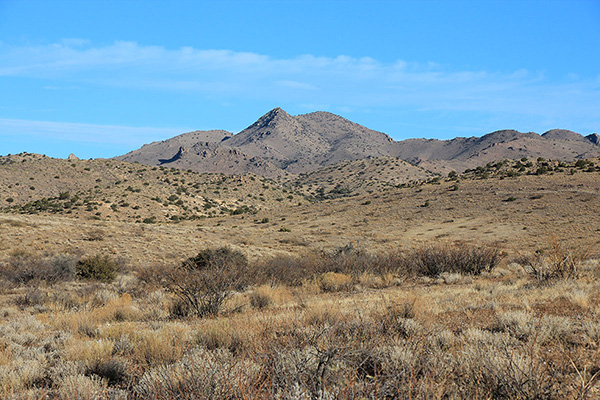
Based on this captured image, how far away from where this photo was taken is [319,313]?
697cm

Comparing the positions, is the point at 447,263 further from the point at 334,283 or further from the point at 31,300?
the point at 31,300

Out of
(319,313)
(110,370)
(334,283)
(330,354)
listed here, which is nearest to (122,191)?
(334,283)

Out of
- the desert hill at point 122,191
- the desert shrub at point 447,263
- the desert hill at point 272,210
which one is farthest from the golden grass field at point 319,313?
the desert hill at point 122,191

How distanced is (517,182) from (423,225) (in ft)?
69.1

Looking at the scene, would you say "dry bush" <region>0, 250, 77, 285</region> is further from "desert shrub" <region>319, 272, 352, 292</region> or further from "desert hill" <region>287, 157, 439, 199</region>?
"desert hill" <region>287, 157, 439, 199</region>

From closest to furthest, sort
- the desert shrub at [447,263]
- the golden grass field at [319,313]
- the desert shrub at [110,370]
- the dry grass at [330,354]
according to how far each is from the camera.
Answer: the dry grass at [330,354] < the golden grass field at [319,313] < the desert shrub at [110,370] < the desert shrub at [447,263]

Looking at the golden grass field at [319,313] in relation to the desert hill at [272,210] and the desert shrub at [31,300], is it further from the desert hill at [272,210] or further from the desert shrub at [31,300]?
the desert hill at [272,210]

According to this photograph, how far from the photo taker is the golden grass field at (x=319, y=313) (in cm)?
399

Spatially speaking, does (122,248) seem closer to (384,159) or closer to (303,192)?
(303,192)

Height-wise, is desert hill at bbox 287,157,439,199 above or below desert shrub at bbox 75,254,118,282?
above

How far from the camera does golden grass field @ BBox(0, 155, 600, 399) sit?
13.1 feet

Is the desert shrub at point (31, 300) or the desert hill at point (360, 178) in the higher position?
the desert hill at point (360, 178)

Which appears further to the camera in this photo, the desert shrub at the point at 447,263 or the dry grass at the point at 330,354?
the desert shrub at the point at 447,263

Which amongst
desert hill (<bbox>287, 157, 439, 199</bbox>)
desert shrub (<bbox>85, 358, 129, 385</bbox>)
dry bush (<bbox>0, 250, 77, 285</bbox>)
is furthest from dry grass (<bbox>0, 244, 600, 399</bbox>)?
desert hill (<bbox>287, 157, 439, 199</bbox>)
